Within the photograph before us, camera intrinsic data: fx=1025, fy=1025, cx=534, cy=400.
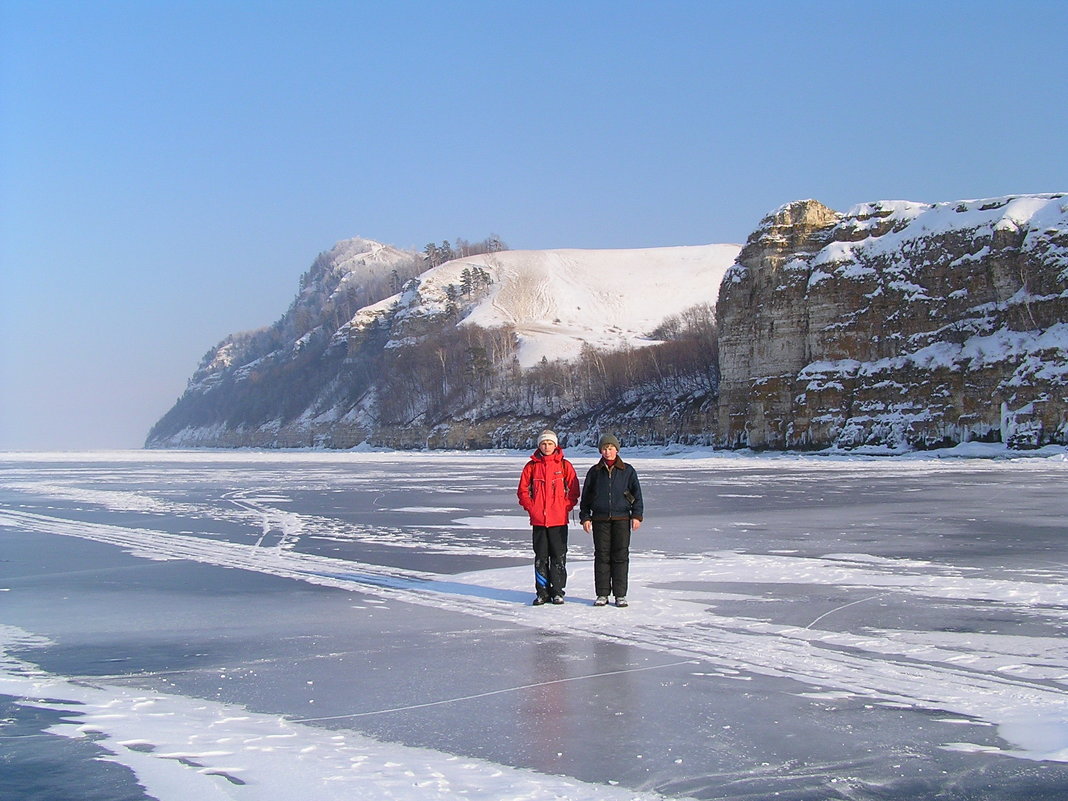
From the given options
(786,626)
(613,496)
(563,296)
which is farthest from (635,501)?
(563,296)

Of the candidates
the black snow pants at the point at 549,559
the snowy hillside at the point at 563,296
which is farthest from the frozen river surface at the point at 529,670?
the snowy hillside at the point at 563,296

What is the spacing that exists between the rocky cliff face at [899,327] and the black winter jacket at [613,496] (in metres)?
55.1

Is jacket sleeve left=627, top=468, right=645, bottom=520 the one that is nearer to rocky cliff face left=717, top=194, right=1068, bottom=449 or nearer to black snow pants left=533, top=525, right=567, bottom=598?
black snow pants left=533, top=525, right=567, bottom=598

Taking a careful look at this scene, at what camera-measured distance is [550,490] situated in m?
10.8

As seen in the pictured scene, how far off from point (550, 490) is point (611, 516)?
2.30 ft

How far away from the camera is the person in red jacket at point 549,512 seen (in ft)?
35.2

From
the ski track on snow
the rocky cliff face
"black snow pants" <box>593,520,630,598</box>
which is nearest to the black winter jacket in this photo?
"black snow pants" <box>593,520,630,598</box>

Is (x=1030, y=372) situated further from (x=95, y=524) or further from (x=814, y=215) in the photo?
(x=95, y=524)

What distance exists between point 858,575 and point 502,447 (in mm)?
102382

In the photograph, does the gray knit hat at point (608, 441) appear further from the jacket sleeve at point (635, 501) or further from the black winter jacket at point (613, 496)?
the jacket sleeve at point (635, 501)

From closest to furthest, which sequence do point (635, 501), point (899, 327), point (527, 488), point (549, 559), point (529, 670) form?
point (529, 670), point (635, 501), point (549, 559), point (527, 488), point (899, 327)

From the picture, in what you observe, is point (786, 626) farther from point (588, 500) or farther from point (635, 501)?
point (588, 500)

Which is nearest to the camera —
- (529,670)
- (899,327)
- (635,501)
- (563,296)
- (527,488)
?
(529,670)

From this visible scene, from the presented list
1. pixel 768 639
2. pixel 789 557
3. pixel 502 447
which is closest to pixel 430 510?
pixel 789 557
